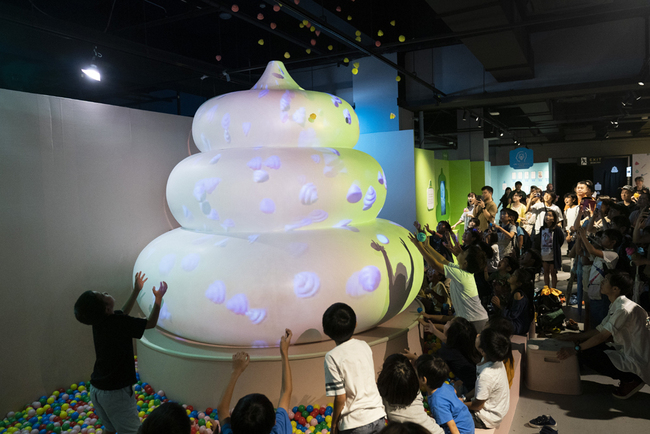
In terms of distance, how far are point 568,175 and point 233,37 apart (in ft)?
58.1

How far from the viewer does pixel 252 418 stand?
1740 millimetres

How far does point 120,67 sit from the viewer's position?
8438mm

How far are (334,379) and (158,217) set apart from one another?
2908 mm

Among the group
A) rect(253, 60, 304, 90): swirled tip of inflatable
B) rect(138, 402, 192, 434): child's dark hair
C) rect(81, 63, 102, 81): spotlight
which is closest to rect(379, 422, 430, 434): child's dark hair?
rect(138, 402, 192, 434): child's dark hair

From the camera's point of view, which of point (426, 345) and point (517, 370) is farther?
point (426, 345)

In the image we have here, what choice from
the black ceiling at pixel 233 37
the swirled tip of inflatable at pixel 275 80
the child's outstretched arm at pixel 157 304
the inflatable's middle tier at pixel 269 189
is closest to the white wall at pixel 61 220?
the inflatable's middle tier at pixel 269 189

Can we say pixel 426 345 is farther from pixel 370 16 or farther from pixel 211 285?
pixel 370 16

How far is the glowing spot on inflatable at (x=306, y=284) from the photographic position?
3.23 meters

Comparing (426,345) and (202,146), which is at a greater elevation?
(202,146)

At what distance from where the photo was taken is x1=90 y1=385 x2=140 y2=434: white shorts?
2.62 meters

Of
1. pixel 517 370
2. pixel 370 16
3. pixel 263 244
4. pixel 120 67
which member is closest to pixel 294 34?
pixel 370 16

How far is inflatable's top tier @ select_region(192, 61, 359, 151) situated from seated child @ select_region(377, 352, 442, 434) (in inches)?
82.2

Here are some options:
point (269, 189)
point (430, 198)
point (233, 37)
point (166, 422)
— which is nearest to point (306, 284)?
point (269, 189)

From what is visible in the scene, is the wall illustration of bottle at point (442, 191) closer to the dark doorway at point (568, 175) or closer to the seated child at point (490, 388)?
the seated child at point (490, 388)
